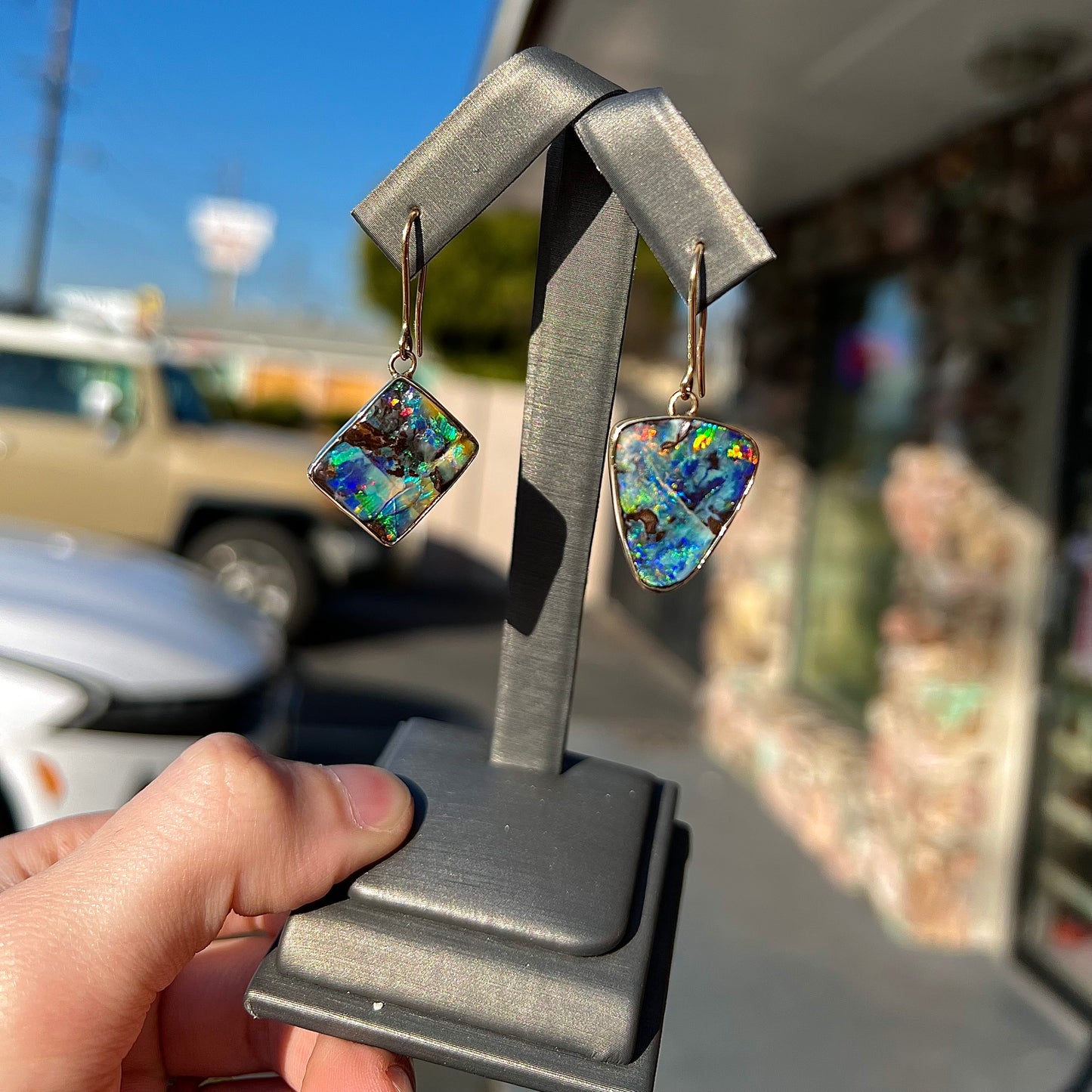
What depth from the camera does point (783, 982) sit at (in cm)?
356

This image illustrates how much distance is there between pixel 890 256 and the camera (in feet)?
14.7

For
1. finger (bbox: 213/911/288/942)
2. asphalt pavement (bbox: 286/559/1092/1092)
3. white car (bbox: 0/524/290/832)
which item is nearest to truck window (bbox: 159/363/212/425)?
asphalt pavement (bbox: 286/559/1092/1092)

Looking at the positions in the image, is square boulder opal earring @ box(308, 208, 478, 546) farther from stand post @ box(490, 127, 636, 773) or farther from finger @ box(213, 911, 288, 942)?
finger @ box(213, 911, 288, 942)

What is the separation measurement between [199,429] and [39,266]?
2410mm

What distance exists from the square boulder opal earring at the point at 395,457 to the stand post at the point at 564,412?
2.6 inches

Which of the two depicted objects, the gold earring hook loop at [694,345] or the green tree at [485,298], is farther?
the green tree at [485,298]

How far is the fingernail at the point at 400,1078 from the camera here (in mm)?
816

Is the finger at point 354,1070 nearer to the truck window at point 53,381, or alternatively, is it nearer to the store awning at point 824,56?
the store awning at point 824,56

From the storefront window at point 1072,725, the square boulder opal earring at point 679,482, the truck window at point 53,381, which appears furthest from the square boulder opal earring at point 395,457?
the truck window at point 53,381

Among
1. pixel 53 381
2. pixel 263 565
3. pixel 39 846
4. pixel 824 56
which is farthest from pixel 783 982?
pixel 53 381

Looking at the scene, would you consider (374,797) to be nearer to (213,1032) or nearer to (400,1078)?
(400,1078)

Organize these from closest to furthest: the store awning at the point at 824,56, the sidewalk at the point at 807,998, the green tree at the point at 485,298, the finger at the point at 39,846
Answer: the finger at the point at 39,846 → the store awning at the point at 824,56 → the sidewalk at the point at 807,998 → the green tree at the point at 485,298

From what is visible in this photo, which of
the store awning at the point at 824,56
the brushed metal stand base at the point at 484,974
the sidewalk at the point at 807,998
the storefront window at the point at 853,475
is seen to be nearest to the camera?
the brushed metal stand base at the point at 484,974

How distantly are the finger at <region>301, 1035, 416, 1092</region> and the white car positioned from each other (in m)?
2.14
